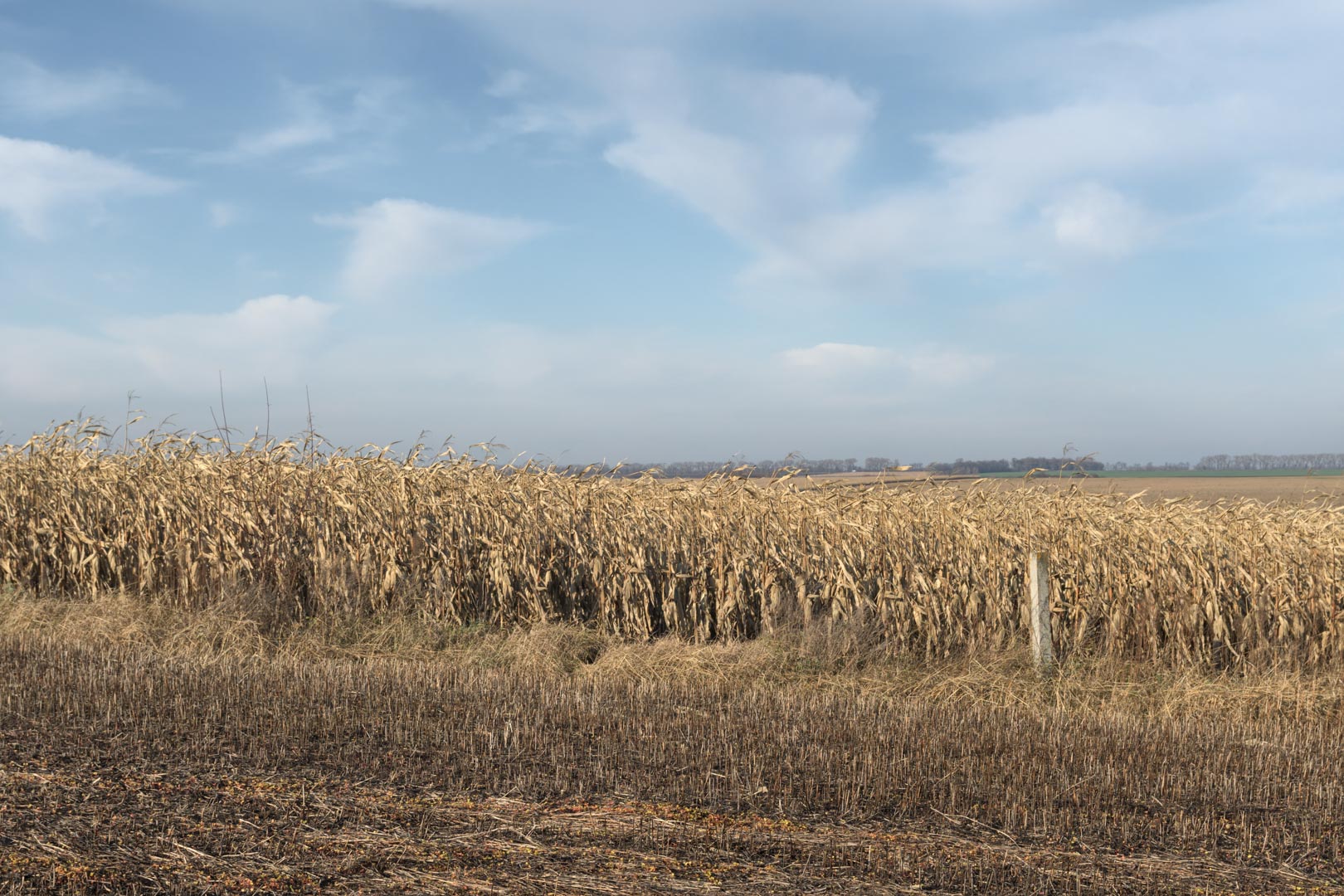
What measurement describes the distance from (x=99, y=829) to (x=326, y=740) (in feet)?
5.86

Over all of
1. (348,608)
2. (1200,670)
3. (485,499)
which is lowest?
(1200,670)

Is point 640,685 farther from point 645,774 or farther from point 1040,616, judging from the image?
point 1040,616

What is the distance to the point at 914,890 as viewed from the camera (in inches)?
181

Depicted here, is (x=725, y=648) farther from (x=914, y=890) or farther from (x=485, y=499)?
(x=914, y=890)

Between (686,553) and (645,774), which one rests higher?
(686,553)

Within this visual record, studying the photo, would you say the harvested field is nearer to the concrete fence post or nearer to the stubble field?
the stubble field

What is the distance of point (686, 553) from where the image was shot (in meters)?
11.6

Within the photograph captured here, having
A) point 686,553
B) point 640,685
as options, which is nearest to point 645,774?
Result: point 640,685

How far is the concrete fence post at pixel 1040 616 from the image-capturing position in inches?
397

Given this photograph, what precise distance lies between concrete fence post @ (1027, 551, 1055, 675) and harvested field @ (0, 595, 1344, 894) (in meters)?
0.26

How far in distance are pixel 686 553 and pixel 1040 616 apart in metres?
3.72

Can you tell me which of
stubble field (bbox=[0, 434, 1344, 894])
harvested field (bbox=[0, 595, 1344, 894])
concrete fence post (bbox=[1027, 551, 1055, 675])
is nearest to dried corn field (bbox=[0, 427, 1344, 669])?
stubble field (bbox=[0, 434, 1344, 894])

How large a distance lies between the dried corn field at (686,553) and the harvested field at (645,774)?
111 cm

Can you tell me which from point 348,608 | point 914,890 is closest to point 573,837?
point 914,890
